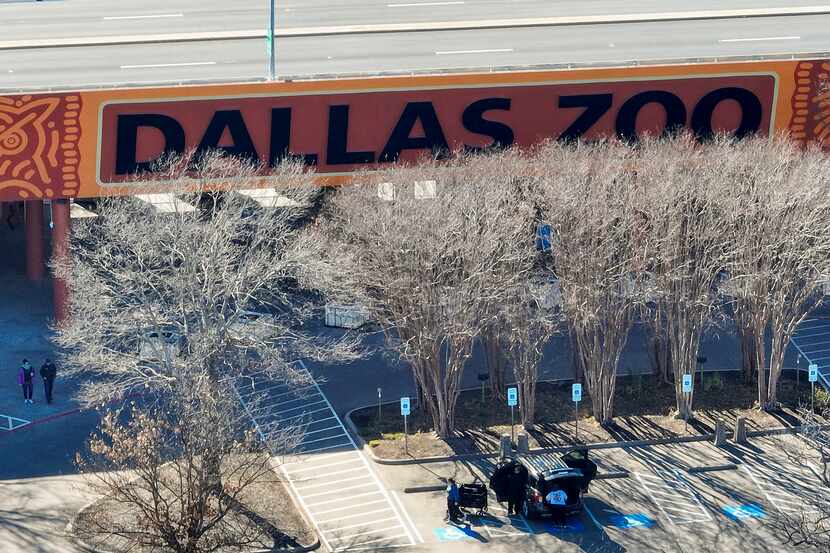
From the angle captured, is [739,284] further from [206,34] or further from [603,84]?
[206,34]

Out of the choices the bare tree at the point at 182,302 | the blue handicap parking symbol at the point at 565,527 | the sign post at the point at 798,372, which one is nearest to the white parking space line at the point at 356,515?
the bare tree at the point at 182,302

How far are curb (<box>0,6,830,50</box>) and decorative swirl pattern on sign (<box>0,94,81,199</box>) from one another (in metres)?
7.64

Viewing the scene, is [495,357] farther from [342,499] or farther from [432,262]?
[342,499]

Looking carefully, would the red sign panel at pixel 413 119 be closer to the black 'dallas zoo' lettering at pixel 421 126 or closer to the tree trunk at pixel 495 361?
the black 'dallas zoo' lettering at pixel 421 126

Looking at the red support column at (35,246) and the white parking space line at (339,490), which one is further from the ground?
the red support column at (35,246)

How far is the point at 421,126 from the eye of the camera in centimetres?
5291

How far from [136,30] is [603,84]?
63.9 feet

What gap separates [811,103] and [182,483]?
2796 cm

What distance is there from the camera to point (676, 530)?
4059 centimetres

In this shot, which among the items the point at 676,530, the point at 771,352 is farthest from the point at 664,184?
the point at 676,530

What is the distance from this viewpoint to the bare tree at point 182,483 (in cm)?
3803

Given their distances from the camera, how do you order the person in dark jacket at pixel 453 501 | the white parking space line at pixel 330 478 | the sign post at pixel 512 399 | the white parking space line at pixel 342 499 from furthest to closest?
the sign post at pixel 512 399 < the white parking space line at pixel 342 499 < the person in dark jacket at pixel 453 501 < the white parking space line at pixel 330 478

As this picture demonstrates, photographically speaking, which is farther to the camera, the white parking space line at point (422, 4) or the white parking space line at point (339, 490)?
the white parking space line at point (422, 4)

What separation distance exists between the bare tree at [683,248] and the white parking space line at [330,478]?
10.7 metres
